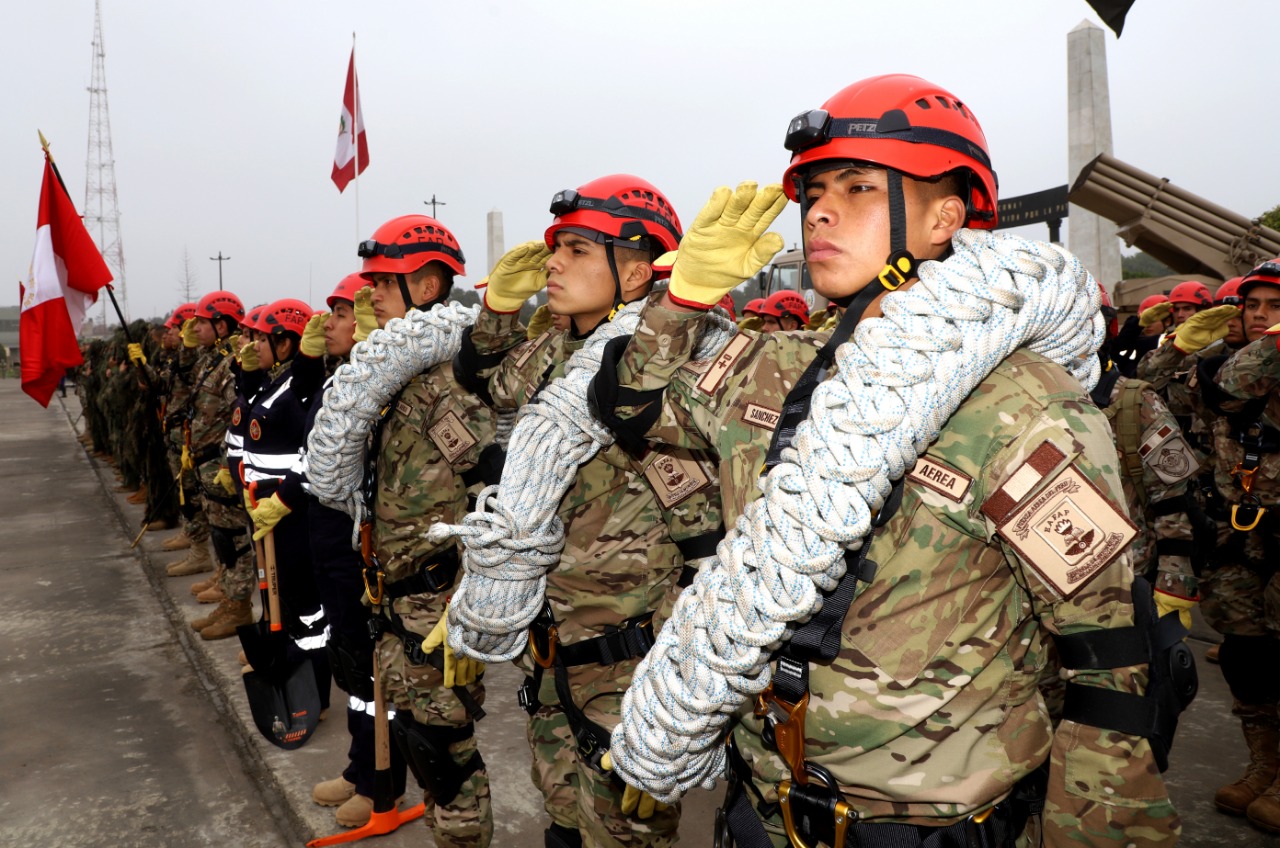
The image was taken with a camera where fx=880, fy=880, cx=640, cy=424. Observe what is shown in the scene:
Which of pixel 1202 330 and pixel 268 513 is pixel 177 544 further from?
pixel 1202 330

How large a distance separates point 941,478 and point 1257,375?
342 centimetres

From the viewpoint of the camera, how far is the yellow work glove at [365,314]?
400cm

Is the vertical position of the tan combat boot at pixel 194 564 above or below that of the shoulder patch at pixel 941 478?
below

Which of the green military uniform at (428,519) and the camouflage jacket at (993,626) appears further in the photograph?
the green military uniform at (428,519)

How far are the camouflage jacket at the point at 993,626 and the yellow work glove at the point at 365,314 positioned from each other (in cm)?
302

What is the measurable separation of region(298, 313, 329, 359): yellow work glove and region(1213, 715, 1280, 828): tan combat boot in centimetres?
479

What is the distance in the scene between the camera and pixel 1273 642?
13.4 feet

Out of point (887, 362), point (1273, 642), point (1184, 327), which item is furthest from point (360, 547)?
point (1184, 327)

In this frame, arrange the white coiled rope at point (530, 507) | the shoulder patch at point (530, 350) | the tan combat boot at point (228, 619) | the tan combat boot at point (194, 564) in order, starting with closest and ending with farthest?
the white coiled rope at point (530, 507)
the shoulder patch at point (530, 350)
the tan combat boot at point (228, 619)
the tan combat boot at point (194, 564)

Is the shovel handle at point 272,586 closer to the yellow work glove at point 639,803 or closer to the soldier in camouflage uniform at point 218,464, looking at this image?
the soldier in camouflage uniform at point 218,464

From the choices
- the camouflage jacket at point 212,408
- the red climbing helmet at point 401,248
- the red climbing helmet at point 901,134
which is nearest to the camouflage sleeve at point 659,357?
the red climbing helmet at point 901,134

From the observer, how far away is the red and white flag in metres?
8.95

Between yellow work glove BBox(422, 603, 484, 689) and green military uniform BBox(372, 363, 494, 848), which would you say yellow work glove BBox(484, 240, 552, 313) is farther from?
yellow work glove BBox(422, 603, 484, 689)

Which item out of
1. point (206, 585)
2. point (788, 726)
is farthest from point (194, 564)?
point (788, 726)
